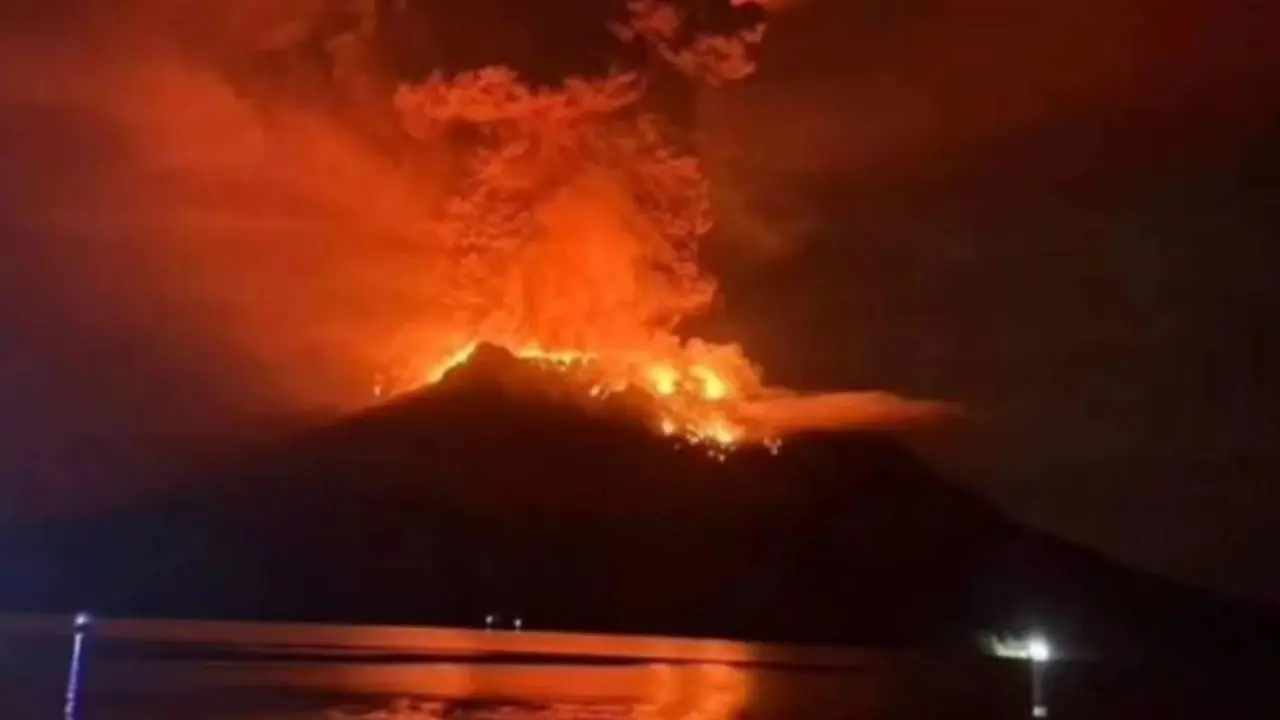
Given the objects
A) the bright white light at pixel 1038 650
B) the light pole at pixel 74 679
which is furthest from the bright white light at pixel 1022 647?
the light pole at pixel 74 679

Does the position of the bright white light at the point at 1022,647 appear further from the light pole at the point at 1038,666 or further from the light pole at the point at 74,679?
the light pole at the point at 74,679

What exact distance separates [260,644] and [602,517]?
8598cm

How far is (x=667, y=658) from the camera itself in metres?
62.4

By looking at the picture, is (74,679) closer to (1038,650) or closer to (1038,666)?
(1038,666)

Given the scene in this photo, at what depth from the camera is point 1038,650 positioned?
11231cm

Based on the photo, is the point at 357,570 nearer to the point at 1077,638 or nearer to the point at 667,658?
the point at 1077,638

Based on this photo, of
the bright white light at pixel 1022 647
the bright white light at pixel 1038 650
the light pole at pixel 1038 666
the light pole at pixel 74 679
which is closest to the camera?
the light pole at pixel 74 679

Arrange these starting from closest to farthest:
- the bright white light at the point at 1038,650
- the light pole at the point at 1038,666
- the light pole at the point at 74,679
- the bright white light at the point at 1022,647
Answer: the light pole at the point at 74,679 < the light pole at the point at 1038,666 < the bright white light at the point at 1038,650 < the bright white light at the point at 1022,647

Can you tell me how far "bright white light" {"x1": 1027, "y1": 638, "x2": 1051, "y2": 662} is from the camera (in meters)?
99.2

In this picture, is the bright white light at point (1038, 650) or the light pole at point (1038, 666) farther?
the bright white light at point (1038, 650)

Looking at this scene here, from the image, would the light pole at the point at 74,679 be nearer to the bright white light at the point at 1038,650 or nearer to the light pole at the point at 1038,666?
the light pole at the point at 1038,666

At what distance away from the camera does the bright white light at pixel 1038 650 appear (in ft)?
326

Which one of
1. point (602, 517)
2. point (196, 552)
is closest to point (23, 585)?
point (196, 552)

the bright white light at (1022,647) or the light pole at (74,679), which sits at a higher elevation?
the bright white light at (1022,647)
